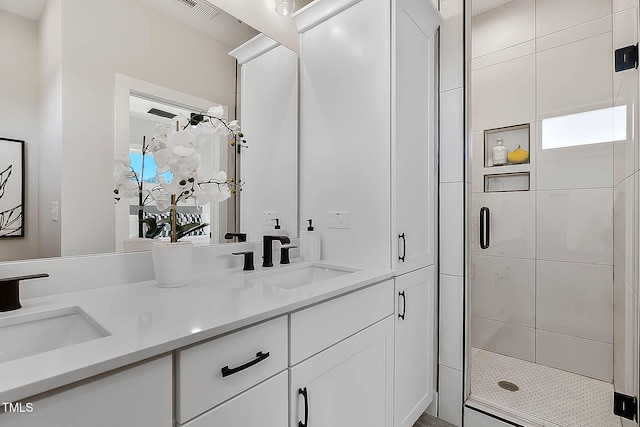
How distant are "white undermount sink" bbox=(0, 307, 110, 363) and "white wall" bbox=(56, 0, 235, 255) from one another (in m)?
0.28

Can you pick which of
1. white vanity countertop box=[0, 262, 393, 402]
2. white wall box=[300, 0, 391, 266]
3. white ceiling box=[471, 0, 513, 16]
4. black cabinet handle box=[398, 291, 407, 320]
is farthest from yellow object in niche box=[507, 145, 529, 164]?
white vanity countertop box=[0, 262, 393, 402]

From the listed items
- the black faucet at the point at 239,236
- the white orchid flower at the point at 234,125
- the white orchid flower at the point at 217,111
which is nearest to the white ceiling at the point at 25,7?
the white orchid flower at the point at 217,111

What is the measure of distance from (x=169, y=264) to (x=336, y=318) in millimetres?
622

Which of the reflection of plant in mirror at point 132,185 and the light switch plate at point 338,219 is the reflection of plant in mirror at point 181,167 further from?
the light switch plate at point 338,219

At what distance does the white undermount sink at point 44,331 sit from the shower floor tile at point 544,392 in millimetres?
1949

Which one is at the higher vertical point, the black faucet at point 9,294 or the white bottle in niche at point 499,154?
the white bottle in niche at point 499,154

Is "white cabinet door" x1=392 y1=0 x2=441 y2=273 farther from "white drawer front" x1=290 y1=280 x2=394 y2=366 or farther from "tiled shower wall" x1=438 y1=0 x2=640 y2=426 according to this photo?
"white drawer front" x1=290 y1=280 x2=394 y2=366

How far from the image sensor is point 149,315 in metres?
0.78

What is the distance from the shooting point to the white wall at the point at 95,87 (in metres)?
1.01

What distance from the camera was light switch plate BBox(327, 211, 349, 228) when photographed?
5.19 ft

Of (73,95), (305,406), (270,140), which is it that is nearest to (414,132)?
(270,140)

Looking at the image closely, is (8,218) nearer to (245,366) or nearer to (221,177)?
(221,177)

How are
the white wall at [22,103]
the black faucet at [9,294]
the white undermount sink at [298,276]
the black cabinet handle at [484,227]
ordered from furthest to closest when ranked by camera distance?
the black cabinet handle at [484,227] → the white undermount sink at [298,276] → the white wall at [22,103] → the black faucet at [9,294]

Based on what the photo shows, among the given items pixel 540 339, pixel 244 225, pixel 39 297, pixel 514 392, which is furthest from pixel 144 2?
pixel 540 339
